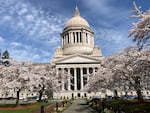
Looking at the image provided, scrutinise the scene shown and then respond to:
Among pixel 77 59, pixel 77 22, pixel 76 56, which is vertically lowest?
pixel 77 59

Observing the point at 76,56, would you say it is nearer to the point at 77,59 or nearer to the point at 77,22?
the point at 77,59

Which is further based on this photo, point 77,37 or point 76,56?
point 77,37

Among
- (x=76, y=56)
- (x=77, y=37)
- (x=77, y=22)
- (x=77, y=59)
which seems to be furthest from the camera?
(x=77, y=22)

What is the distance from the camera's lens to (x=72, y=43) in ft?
428

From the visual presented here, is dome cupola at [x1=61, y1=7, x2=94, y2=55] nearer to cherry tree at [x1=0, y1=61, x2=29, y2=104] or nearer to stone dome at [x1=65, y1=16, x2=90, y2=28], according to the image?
stone dome at [x1=65, y1=16, x2=90, y2=28]

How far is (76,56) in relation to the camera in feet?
365

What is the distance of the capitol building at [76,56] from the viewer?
10744 cm

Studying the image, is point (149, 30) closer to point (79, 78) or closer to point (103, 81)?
point (103, 81)

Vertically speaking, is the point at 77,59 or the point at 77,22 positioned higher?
the point at 77,22

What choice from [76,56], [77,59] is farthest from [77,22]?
[77,59]

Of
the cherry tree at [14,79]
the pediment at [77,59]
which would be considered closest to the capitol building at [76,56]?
the pediment at [77,59]

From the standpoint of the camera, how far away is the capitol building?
107438mm

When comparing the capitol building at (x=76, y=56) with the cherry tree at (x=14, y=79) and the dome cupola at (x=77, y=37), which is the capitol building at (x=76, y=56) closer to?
the dome cupola at (x=77, y=37)

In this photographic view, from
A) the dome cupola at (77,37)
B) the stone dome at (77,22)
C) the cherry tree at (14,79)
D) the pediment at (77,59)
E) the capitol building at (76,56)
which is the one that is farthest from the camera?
the stone dome at (77,22)
